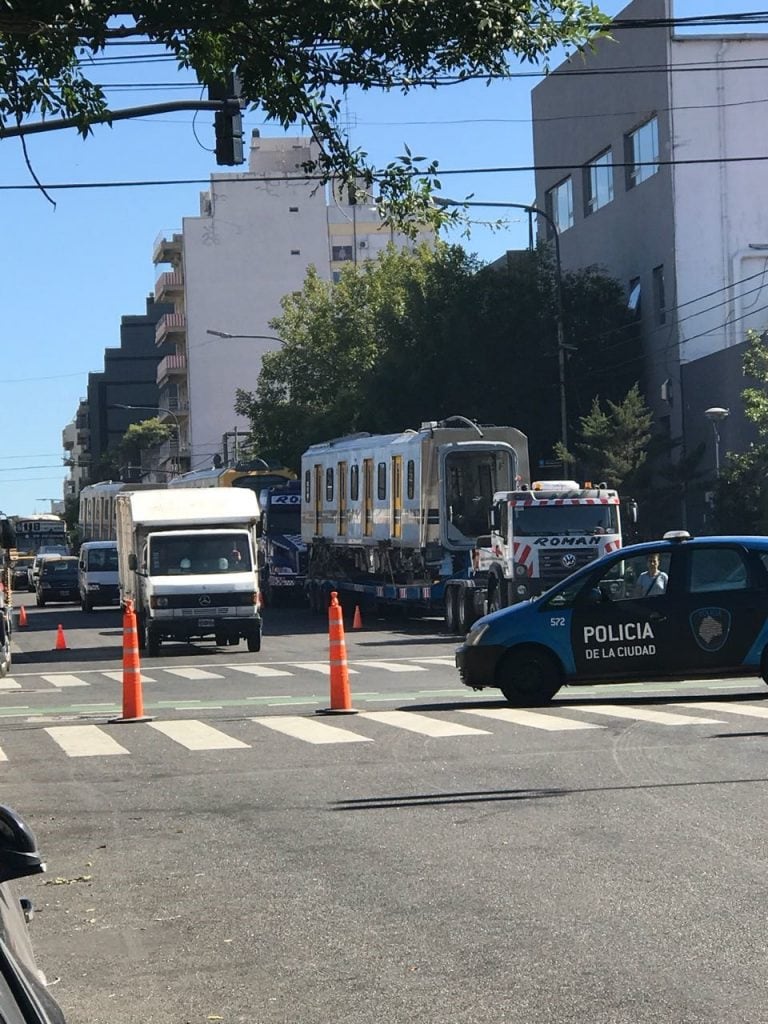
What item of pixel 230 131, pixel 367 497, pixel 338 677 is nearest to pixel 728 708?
pixel 338 677

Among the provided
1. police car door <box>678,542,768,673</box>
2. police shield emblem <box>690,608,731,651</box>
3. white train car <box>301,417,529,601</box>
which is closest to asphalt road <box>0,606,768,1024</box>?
police car door <box>678,542,768,673</box>

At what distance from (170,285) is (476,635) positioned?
10041 centimetres

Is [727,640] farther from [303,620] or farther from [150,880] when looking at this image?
[303,620]

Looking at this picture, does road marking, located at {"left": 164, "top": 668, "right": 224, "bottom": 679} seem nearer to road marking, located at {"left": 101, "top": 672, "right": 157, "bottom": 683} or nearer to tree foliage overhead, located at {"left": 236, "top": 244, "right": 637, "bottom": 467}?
road marking, located at {"left": 101, "top": 672, "right": 157, "bottom": 683}

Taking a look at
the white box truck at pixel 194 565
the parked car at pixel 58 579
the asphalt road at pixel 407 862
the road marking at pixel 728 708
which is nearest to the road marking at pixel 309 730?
the asphalt road at pixel 407 862

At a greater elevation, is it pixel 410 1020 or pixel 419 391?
pixel 419 391

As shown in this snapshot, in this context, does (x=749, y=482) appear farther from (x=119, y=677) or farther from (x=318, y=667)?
(x=119, y=677)

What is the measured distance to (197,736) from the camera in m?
15.9

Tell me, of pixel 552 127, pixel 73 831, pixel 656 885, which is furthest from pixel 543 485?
pixel 552 127

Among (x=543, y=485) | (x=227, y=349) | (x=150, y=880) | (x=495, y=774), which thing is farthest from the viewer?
(x=227, y=349)

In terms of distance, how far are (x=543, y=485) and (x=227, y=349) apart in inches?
3175

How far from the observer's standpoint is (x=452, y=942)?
279 inches

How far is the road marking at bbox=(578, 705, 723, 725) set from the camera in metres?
15.4

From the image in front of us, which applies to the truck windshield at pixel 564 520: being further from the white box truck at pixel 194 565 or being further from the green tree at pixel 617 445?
the green tree at pixel 617 445
